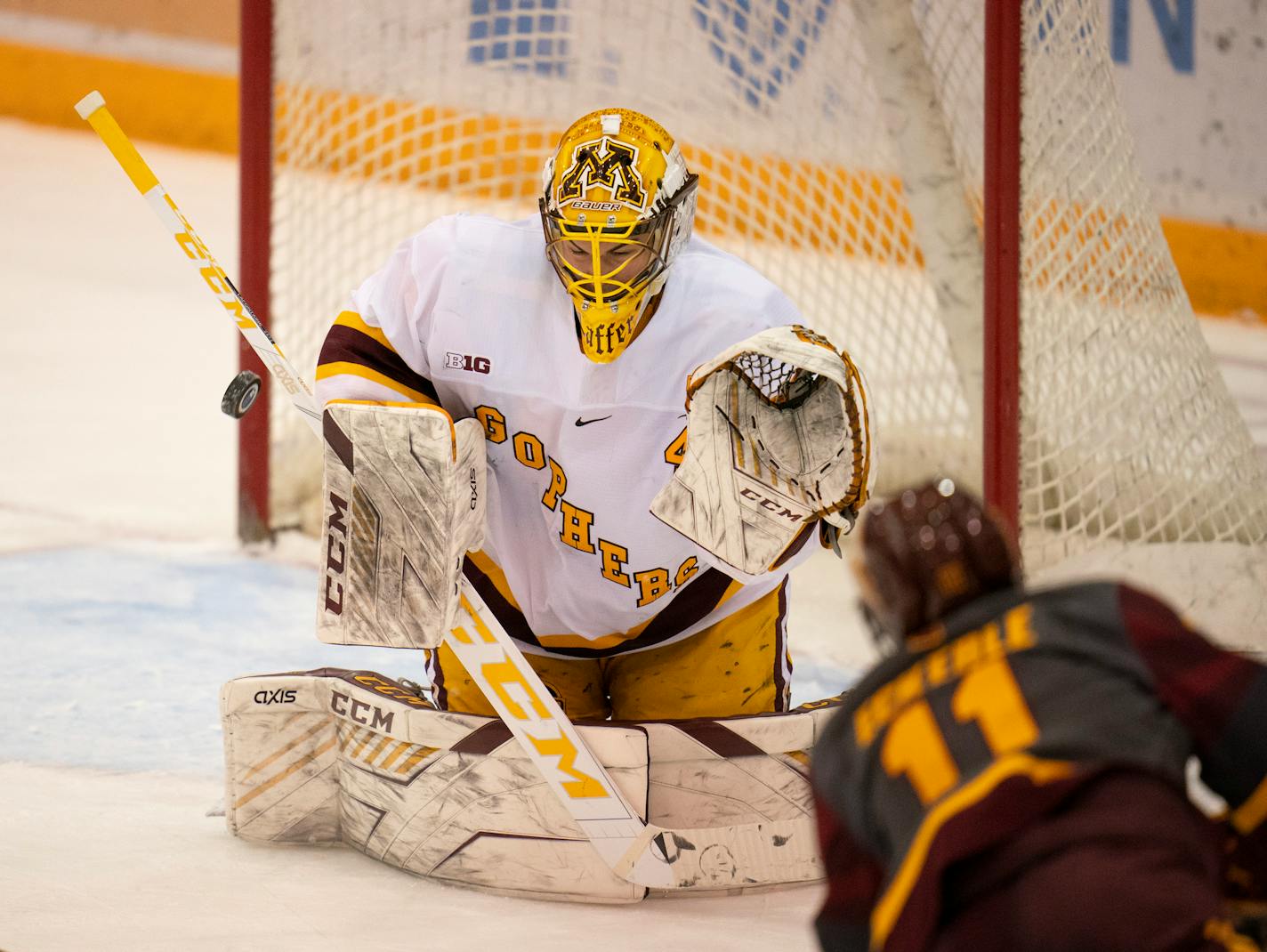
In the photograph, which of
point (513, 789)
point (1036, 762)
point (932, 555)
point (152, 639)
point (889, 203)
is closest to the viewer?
point (1036, 762)

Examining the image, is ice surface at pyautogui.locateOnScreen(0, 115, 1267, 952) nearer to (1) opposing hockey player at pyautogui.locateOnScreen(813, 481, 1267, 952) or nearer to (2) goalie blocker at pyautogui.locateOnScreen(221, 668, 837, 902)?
(2) goalie blocker at pyautogui.locateOnScreen(221, 668, 837, 902)

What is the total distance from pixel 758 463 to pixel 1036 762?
0.89 meters

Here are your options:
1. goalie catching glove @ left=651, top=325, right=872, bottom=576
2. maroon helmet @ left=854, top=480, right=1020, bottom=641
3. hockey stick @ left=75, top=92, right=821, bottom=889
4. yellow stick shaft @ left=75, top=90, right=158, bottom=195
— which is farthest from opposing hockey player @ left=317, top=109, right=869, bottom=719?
maroon helmet @ left=854, top=480, right=1020, bottom=641

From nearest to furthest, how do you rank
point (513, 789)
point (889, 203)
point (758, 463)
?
point (758, 463) → point (513, 789) → point (889, 203)

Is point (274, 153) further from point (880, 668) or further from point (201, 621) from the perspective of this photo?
point (880, 668)

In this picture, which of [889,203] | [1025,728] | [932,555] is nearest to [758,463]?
[932,555]

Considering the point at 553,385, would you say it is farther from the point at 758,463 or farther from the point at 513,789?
the point at 513,789

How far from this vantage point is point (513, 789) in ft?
7.18

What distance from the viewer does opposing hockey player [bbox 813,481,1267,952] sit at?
3.90 ft

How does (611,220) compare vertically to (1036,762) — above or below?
above

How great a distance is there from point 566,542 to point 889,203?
208cm

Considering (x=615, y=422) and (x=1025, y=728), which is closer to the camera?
(x=1025, y=728)

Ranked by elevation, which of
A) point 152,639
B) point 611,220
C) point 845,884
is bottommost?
point 152,639

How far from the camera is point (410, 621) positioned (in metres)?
2.14
